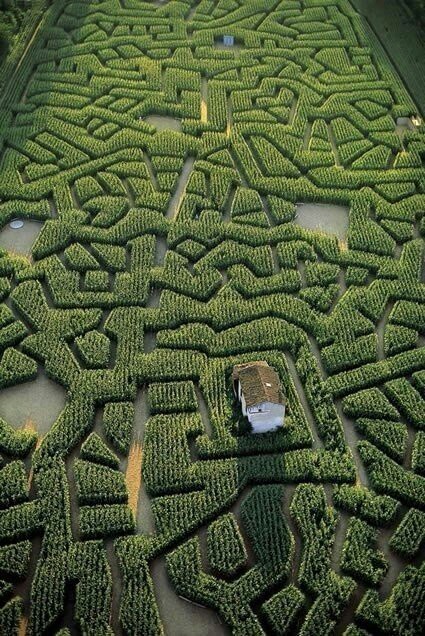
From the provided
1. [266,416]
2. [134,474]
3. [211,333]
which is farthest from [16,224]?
[266,416]

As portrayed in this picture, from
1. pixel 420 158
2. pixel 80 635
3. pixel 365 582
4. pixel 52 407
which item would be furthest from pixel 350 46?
pixel 80 635

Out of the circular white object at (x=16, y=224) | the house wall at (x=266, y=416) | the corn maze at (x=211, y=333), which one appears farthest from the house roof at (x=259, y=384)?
the circular white object at (x=16, y=224)

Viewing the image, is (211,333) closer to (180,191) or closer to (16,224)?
(180,191)

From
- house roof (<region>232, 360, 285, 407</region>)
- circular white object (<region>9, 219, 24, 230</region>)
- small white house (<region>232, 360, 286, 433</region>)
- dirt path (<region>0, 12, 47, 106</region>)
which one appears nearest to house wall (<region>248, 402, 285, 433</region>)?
small white house (<region>232, 360, 286, 433</region>)

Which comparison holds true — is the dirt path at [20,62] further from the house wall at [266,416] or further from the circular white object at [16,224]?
the house wall at [266,416]

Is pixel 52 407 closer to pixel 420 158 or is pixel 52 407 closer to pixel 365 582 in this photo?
pixel 365 582
